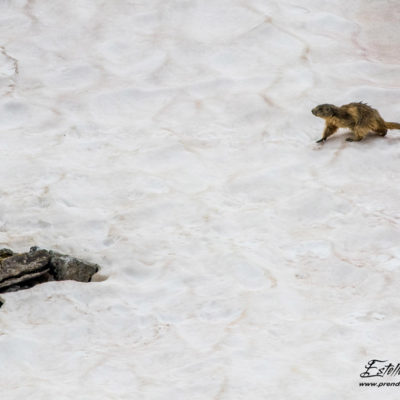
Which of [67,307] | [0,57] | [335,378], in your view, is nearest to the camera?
[335,378]

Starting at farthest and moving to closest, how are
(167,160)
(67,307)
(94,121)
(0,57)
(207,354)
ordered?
(0,57) → (94,121) → (167,160) → (67,307) → (207,354)

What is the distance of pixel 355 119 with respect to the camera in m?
9.35

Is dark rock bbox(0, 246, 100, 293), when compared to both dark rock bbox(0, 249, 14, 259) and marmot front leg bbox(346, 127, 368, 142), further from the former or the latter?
marmot front leg bbox(346, 127, 368, 142)

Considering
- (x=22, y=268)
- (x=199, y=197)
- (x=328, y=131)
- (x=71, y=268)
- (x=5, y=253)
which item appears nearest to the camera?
(x=22, y=268)

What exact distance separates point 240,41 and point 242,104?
1.54 metres

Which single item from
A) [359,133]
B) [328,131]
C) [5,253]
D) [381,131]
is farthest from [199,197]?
[381,131]

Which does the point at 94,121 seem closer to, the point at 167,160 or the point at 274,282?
the point at 167,160

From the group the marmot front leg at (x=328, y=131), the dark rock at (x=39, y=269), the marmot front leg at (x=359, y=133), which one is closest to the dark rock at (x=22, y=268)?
the dark rock at (x=39, y=269)

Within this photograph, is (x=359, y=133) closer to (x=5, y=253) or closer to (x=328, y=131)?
(x=328, y=131)

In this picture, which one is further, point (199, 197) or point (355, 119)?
point (355, 119)

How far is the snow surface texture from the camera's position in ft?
21.1

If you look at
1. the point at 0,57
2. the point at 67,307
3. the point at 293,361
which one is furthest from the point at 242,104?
the point at 293,361

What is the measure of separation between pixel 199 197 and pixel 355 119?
1814mm

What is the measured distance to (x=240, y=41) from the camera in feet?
38.0
